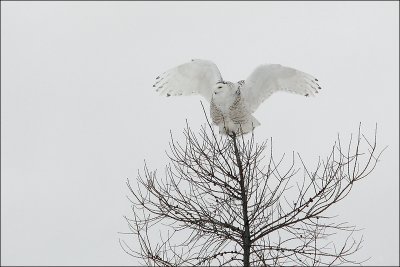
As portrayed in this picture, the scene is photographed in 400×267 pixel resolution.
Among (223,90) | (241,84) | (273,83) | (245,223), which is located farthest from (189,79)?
(245,223)

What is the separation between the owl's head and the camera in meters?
8.02

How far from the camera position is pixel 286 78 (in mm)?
9492

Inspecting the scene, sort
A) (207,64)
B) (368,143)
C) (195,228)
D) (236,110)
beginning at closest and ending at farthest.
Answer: (368,143), (195,228), (236,110), (207,64)

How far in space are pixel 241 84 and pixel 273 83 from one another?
81 centimetres

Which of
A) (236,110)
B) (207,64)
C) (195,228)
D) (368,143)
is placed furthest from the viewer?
(207,64)

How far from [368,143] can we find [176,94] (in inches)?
146

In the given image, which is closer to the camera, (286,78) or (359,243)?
(359,243)

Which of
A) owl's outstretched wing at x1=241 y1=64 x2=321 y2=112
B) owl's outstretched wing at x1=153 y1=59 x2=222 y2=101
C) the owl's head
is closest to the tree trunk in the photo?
the owl's head

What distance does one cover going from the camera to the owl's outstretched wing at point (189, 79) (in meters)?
9.13

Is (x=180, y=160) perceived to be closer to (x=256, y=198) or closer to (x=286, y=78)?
(x=256, y=198)

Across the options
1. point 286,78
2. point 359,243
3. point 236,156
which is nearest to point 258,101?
point 286,78

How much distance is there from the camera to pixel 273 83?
9.36m

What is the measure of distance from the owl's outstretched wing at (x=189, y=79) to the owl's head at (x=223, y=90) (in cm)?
90

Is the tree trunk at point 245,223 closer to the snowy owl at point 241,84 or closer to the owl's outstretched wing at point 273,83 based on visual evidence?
the snowy owl at point 241,84
